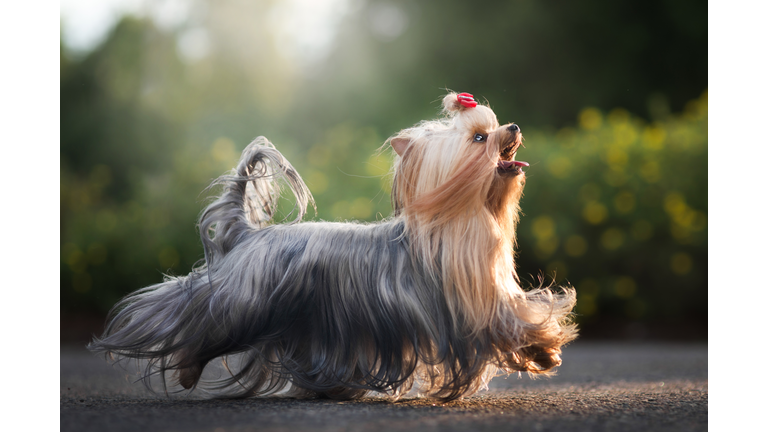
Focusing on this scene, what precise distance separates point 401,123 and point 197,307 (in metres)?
8.77

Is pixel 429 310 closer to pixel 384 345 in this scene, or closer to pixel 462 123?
pixel 384 345

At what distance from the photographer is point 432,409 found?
A: 312 centimetres

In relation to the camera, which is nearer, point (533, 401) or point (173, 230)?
point (533, 401)

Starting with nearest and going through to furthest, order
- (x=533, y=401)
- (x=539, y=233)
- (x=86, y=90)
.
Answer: (x=533, y=401) < (x=539, y=233) < (x=86, y=90)

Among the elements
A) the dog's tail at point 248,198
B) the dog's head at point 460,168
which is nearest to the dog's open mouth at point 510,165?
the dog's head at point 460,168

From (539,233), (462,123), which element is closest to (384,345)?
(462,123)

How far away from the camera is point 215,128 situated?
1253 centimetres

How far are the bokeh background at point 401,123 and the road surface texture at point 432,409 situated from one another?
139 centimetres

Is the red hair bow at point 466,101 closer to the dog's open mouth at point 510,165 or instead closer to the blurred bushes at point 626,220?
the dog's open mouth at point 510,165

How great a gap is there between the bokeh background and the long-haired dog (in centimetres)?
180

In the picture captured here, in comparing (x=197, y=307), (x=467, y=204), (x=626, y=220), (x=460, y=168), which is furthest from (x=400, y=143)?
(x=626, y=220)

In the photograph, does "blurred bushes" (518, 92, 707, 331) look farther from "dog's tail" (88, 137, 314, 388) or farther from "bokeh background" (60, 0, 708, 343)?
"dog's tail" (88, 137, 314, 388)

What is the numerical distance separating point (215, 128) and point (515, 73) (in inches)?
252

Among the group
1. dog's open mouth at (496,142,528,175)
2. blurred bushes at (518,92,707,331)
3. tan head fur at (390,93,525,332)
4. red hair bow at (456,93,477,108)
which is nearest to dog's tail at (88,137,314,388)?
tan head fur at (390,93,525,332)
